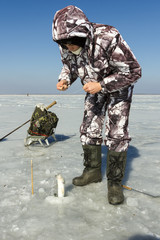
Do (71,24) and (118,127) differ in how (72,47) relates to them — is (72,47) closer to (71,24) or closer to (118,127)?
(71,24)

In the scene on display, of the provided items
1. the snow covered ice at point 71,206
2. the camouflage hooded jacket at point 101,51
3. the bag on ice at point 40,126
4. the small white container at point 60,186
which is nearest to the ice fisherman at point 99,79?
the camouflage hooded jacket at point 101,51

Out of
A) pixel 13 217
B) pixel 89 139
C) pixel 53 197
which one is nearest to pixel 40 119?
pixel 89 139

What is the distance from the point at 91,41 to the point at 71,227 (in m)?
1.72

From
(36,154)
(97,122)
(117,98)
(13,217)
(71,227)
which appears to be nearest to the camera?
(71,227)

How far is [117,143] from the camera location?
7.74 feet

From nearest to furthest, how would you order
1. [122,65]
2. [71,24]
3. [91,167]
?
[71,24]
[122,65]
[91,167]

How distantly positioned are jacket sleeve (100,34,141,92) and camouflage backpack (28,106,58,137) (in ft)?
8.31

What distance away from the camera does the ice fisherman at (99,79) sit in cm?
201

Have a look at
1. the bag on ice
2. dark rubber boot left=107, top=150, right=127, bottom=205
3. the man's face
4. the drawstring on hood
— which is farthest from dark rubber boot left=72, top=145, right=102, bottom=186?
the bag on ice

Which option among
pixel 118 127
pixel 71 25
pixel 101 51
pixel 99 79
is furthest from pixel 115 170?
pixel 71 25

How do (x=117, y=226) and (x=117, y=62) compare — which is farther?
(x=117, y=62)

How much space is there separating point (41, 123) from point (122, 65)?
8.74ft

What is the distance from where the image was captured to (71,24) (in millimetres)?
1929

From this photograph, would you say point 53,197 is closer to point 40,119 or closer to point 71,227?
point 71,227
